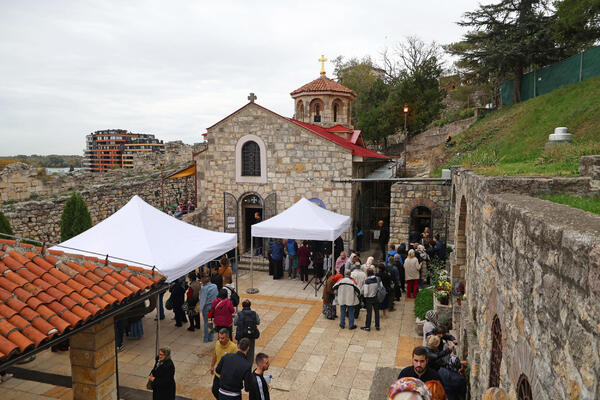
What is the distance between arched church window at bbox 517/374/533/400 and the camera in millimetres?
3006

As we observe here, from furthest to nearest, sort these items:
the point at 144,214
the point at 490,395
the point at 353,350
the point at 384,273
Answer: the point at 384,273 → the point at 144,214 → the point at 353,350 → the point at 490,395

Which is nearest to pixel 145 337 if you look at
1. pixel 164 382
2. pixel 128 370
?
pixel 128 370

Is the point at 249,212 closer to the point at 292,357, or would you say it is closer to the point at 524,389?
the point at 292,357

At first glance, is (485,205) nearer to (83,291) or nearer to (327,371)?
(327,371)

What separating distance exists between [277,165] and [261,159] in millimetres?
700

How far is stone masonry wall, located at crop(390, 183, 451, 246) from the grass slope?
1.57 meters

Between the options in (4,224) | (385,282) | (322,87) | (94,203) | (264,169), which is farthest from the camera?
(322,87)

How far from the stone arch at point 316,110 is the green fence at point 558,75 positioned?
12043mm

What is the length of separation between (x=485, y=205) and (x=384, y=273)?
4968mm

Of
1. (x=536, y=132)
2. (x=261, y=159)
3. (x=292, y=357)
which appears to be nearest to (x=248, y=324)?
(x=292, y=357)

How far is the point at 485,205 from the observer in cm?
502

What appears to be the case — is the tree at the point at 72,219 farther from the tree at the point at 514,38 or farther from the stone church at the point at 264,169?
the tree at the point at 514,38

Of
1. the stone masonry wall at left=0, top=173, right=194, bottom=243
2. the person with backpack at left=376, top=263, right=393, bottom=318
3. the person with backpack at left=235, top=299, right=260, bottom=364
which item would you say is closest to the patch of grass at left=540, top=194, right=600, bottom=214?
the person with backpack at left=376, top=263, right=393, bottom=318

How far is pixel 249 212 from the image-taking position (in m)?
16.3
